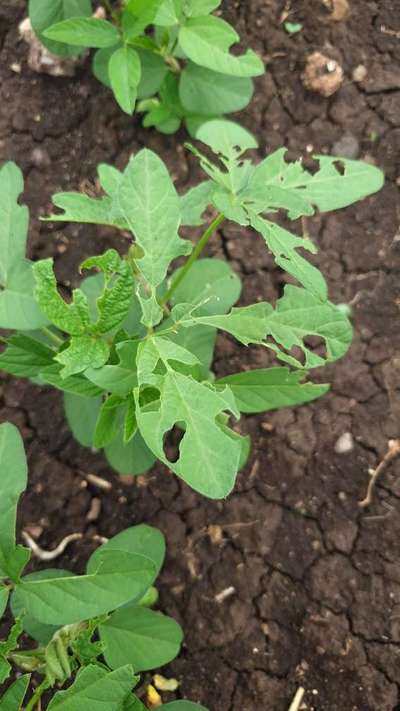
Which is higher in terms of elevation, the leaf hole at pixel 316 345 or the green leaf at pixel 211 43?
the green leaf at pixel 211 43

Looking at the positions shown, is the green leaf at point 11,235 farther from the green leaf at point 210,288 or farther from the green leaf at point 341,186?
the green leaf at point 341,186

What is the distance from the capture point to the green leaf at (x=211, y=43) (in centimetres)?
218

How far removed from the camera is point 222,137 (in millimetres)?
2127

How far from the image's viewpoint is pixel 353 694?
2.15 metres

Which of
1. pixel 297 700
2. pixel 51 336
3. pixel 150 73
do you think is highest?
pixel 150 73

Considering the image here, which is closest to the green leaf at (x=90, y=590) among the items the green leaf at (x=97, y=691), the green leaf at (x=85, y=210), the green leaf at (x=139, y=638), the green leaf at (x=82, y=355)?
the green leaf at (x=97, y=691)

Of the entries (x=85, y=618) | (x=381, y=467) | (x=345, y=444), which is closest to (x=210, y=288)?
(x=345, y=444)

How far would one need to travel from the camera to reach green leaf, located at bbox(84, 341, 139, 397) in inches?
62.5

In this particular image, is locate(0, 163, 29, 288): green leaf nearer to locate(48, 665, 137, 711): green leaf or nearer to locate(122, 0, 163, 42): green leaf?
locate(122, 0, 163, 42): green leaf

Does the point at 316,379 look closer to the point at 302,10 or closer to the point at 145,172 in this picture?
the point at 145,172

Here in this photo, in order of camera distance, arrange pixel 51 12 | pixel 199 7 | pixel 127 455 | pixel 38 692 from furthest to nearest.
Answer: pixel 51 12 < pixel 199 7 < pixel 127 455 < pixel 38 692

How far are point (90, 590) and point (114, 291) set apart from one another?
0.68 meters

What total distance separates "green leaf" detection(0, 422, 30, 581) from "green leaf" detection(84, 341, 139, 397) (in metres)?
0.31

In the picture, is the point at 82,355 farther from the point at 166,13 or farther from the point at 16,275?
the point at 166,13
